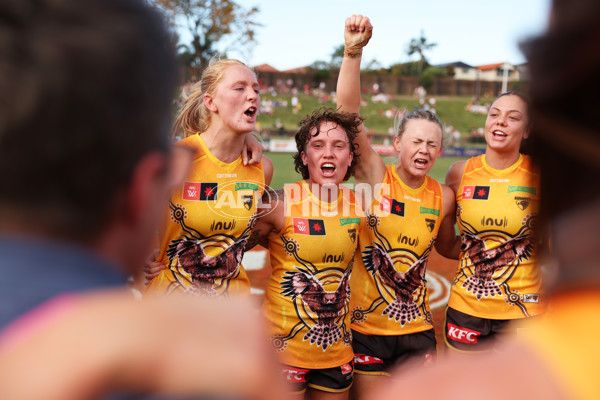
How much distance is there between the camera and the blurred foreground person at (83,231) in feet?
1.98

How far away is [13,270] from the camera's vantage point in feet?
2.11

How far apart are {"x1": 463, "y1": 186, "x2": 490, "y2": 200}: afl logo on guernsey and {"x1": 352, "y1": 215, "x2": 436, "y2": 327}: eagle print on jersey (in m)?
0.73

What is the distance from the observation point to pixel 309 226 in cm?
365

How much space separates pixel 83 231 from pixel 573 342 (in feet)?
2.52

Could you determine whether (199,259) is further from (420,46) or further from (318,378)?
(420,46)

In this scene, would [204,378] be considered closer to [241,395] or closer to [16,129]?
[241,395]

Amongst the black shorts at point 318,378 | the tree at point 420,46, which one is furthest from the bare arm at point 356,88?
the tree at point 420,46

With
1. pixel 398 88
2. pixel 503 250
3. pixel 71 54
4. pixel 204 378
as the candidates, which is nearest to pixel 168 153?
pixel 71 54

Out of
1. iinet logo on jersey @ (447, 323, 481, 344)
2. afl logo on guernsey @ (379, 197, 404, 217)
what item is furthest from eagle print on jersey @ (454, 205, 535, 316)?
afl logo on guernsey @ (379, 197, 404, 217)

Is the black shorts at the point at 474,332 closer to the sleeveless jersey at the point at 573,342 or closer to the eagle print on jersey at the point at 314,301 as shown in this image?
the eagle print on jersey at the point at 314,301

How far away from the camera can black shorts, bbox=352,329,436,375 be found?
3.81 metres

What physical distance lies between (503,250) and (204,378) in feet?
12.8

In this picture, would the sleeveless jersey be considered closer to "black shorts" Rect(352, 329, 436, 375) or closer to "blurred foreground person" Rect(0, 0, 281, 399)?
"blurred foreground person" Rect(0, 0, 281, 399)

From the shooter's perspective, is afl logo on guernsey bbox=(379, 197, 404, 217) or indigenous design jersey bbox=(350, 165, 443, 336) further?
afl logo on guernsey bbox=(379, 197, 404, 217)
